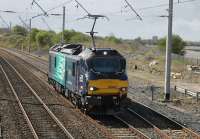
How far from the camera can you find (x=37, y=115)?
23.5 m

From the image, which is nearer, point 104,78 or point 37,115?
point 104,78

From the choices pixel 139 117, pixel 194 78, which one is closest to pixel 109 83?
pixel 139 117

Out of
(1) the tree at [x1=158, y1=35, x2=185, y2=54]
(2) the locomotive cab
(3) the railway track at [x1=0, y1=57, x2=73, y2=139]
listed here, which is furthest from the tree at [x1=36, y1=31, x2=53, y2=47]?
(2) the locomotive cab

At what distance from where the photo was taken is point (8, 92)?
32.1m

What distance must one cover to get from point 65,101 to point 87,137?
984 centimetres

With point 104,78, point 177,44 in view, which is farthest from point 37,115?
point 177,44

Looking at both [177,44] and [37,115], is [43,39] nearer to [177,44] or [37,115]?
[177,44]

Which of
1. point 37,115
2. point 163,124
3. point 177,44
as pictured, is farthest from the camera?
point 177,44

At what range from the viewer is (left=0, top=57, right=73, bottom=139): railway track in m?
19.2

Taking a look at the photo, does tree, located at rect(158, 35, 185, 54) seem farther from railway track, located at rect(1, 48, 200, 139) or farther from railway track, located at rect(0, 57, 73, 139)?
railway track, located at rect(1, 48, 200, 139)

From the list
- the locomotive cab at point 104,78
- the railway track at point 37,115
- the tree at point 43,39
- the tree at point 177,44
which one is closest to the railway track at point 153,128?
the locomotive cab at point 104,78

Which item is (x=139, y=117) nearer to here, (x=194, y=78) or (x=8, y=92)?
(x=8, y=92)

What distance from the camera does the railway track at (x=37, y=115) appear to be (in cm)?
1920

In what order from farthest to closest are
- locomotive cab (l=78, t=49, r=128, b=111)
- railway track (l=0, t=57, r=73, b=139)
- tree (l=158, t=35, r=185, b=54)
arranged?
tree (l=158, t=35, r=185, b=54) → locomotive cab (l=78, t=49, r=128, b=111) → railway track (l=0, t=57, r=73, b=139)
